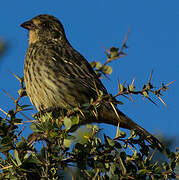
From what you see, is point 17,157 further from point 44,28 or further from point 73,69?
point 44,28

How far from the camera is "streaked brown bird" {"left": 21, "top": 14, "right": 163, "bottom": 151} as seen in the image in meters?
4.33

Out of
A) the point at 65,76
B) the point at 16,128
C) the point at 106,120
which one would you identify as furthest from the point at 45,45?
the point at 16,128

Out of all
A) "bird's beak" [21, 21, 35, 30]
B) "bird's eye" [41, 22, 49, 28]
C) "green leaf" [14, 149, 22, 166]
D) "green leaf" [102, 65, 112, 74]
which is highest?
"bird's eye" [41, 22, 49, 28]

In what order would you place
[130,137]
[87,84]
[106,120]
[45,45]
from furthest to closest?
[45,45] < [87,84] < [106,120] < [130,137]

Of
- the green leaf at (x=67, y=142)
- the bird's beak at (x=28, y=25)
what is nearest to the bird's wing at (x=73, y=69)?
the bird's beak at (x=28, y=25)

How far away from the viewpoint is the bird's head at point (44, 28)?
17.9 ft

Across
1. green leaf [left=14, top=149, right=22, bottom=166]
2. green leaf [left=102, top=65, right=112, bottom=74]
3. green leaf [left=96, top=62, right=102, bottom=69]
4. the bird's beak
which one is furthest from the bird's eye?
green leaf [left=14, top=149, right=22, bottom=166]

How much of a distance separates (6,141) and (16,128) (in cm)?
27

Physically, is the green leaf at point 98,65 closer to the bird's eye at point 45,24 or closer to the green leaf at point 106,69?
the green leaf at point 106,69

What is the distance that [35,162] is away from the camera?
218 centimetres

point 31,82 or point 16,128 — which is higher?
point 31,82

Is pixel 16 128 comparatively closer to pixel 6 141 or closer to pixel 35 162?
pixel 6 141

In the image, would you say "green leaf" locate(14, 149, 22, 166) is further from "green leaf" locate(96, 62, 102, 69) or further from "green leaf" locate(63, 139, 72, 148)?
"green leaf" locate(96, 62, 102, 69)

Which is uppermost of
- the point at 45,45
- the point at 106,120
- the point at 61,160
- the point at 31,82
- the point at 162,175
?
the point at 45,45
